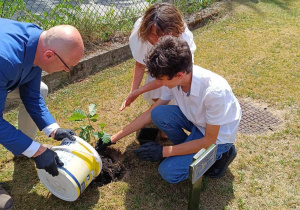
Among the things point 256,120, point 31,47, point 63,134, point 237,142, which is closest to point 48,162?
point 63,134

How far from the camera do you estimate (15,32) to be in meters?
2.05

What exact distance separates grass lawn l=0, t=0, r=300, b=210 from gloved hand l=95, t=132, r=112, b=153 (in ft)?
0.63

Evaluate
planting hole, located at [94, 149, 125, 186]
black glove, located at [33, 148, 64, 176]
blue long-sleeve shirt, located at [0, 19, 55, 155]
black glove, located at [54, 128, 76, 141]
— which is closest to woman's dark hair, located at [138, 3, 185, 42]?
blue long-sleeve shirt, located at [0, 19, 55, 155]

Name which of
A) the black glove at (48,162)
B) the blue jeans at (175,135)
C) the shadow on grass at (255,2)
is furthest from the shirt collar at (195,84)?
the shadow on grass at (255,2)

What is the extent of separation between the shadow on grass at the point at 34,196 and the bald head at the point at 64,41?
3.69 feet

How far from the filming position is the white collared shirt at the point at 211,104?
2.24m

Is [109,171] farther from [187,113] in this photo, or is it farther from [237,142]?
[237,142]

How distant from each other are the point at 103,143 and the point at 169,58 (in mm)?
1132

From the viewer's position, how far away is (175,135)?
2.74 meters

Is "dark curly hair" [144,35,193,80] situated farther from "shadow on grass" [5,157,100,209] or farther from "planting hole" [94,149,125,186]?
"shadow on grass" [5,157,100,209]

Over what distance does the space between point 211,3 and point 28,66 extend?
533 cm

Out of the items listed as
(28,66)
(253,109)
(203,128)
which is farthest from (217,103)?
(253,109)

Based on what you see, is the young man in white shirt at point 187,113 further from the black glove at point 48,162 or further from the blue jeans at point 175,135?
the black glove at point 48,162

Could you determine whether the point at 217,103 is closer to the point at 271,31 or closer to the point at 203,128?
the point at 203,128
